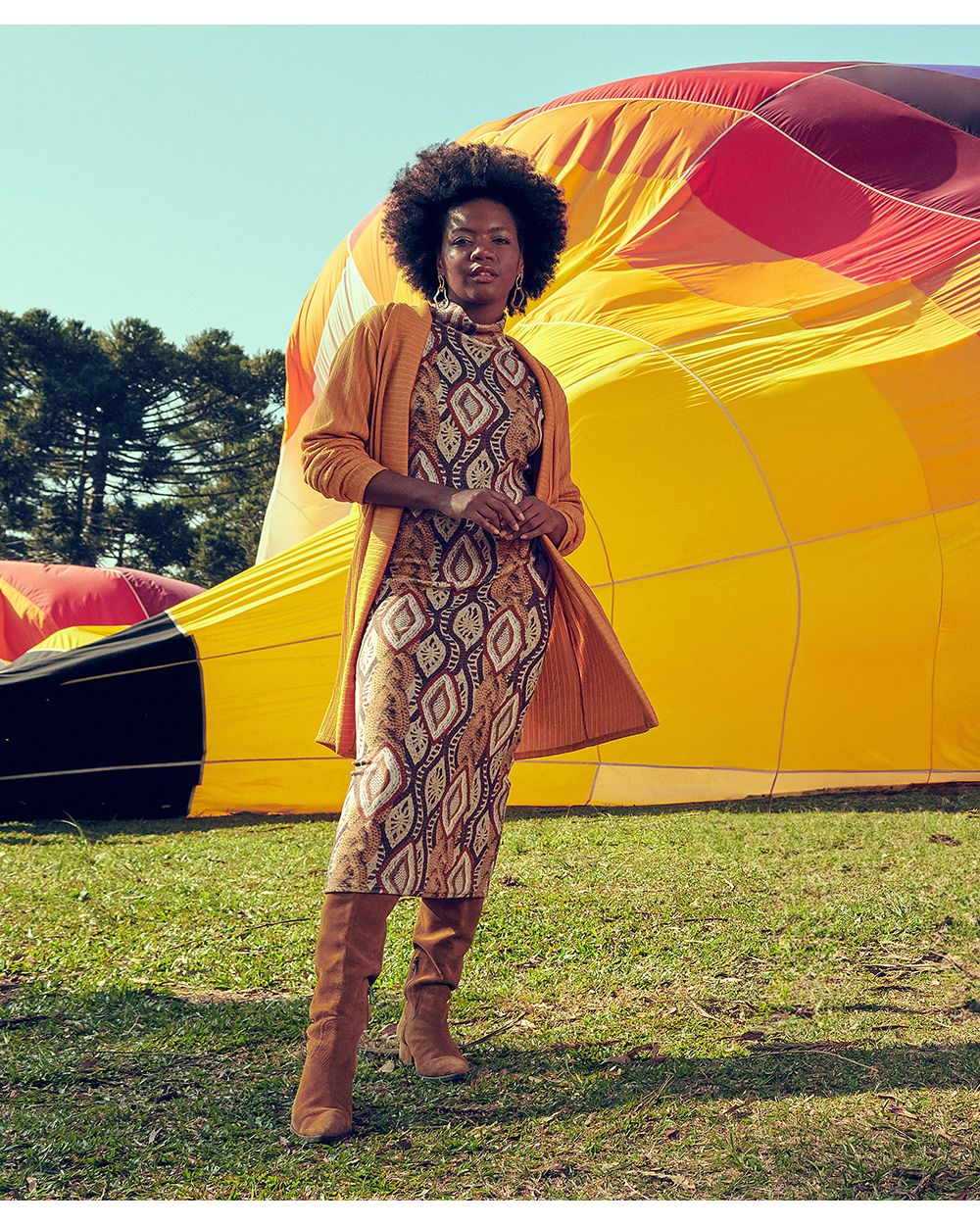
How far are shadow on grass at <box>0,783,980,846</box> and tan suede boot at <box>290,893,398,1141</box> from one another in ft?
8.85

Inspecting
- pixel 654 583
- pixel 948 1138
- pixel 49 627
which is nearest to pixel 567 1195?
pixel 948 1138

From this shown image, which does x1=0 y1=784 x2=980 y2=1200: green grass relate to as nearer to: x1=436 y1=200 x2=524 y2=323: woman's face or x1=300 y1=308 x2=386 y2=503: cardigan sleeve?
x1=300 y1=308 x2=386 y2=503: cardigan sleeve

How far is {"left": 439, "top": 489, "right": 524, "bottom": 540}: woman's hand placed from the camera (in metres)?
2.20

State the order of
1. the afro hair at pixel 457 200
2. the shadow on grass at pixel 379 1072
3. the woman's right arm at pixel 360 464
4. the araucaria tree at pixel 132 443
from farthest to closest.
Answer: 1. the araucaria tree at pixel 132 443
2. the afro hair at pixel 457 200
3. the woman's right arm at pixel 360 464
4. the shadow on grass at pixel 379 1072

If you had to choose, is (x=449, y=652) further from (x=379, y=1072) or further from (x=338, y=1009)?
(x=379, y=1072)

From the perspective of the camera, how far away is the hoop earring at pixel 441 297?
249 centimetres

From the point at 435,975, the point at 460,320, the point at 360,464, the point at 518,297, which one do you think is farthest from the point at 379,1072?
the point at 518,297

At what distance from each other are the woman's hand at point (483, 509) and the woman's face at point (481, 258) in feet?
1.60

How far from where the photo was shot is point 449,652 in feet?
7.29

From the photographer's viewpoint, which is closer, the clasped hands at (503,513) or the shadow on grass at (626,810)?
the clasped hands at (503,513)

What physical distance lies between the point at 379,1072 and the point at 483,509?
44.1 inches

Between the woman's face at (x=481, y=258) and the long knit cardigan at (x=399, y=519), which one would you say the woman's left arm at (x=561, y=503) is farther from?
the woman's face at (x=481, y=258)

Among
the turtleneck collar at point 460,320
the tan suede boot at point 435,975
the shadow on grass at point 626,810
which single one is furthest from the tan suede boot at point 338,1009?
the shadow on grass at point 626,810

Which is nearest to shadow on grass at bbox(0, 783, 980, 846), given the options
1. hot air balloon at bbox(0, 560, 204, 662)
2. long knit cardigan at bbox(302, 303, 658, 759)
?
long knit cardigan at bbox(302, 303, 658, 759)
